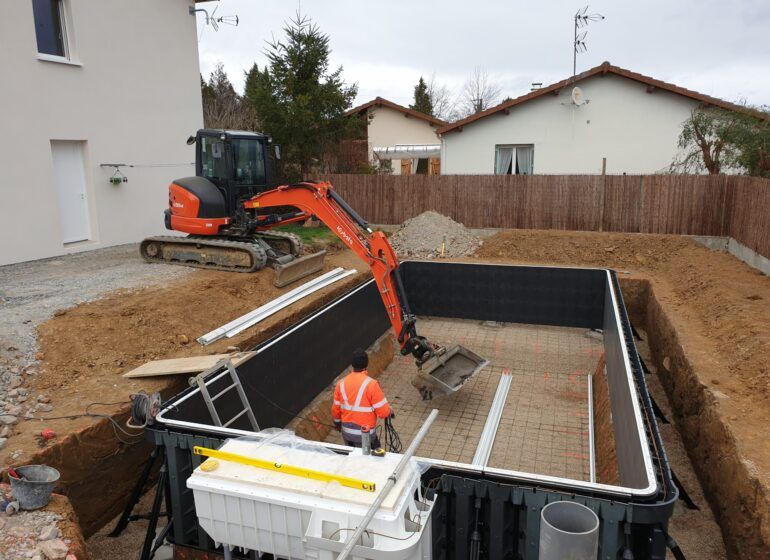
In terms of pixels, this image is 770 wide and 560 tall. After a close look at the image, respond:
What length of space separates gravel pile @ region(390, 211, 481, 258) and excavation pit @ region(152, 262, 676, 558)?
4.65 meters

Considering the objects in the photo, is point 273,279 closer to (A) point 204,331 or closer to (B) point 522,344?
(A) point 204,331

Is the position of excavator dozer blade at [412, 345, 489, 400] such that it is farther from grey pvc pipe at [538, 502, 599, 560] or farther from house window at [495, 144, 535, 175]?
house window at [495, 144, 535, 175]

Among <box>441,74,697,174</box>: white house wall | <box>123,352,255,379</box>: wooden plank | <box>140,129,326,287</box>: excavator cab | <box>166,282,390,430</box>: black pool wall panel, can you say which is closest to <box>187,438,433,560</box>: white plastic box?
<box>166,282,390,430</box>: black pool wall panel

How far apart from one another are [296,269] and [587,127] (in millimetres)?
13171

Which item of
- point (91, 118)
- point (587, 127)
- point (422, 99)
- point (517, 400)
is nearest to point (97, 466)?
point (517, 400)

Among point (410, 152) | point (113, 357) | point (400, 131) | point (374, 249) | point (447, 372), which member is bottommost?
point (447, 372)

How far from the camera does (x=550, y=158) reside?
2119 centimetres

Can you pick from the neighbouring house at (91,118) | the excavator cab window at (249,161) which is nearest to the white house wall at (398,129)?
the neighbouring house at (91,118)

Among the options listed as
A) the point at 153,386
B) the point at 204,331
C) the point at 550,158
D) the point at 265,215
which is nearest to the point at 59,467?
the point at 153,386

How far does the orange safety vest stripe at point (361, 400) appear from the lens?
6270 millimetres

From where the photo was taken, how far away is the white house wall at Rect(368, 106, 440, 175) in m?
33.2

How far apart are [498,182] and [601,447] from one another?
A: 12525 mm

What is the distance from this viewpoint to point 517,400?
9.96 m

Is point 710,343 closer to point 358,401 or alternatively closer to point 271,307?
point 358,401
